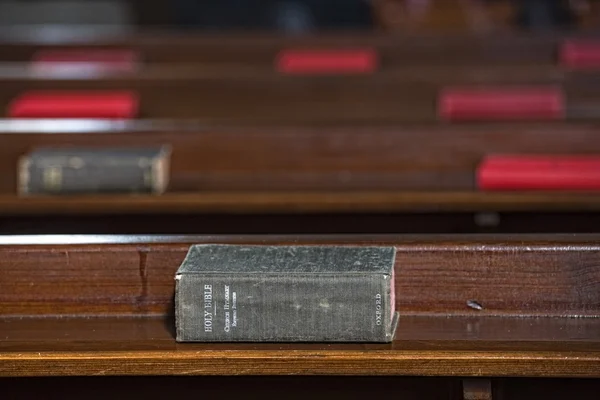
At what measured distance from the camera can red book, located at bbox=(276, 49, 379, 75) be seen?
439cm

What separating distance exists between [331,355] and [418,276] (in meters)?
0.21

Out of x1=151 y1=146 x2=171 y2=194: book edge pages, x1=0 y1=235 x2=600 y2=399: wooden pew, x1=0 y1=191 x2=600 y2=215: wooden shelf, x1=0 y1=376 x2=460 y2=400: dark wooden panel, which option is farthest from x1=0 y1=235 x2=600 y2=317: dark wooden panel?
x1=151 y1=146 x2=171 y2=194: book edge pages

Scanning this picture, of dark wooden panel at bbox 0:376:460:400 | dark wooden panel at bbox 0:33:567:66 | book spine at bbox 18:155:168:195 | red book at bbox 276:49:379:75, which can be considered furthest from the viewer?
dark wooden panel at bbox 0:33:567:66

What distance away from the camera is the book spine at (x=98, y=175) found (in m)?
2.57

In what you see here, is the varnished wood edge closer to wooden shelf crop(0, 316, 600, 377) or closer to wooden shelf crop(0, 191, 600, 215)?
wooden shelf crop(0, 316, 600, 377)

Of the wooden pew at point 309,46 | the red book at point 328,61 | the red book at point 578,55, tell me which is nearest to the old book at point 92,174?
the red book at point 328,61

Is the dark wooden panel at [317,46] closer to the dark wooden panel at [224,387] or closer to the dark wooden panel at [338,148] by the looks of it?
the dark wooden panel at [338,148]

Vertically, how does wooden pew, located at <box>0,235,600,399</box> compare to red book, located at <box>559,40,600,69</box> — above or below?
below

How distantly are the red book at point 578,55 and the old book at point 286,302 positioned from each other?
10.5 ft

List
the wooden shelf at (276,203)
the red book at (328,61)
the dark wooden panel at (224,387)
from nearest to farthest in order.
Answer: the dark wooden panel at (224,387) < the wooden shelf at (276,203) < the red book at (328,61)

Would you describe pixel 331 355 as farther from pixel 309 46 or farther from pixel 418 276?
pixel 309 46

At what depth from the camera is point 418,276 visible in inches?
61.5

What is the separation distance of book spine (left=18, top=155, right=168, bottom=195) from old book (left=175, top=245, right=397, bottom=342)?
114 cm

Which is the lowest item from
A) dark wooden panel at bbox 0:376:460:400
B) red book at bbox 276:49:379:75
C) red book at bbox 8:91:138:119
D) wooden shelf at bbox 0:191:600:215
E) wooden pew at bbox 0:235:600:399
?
dark wooden panel at bbox 0:376:460:400
